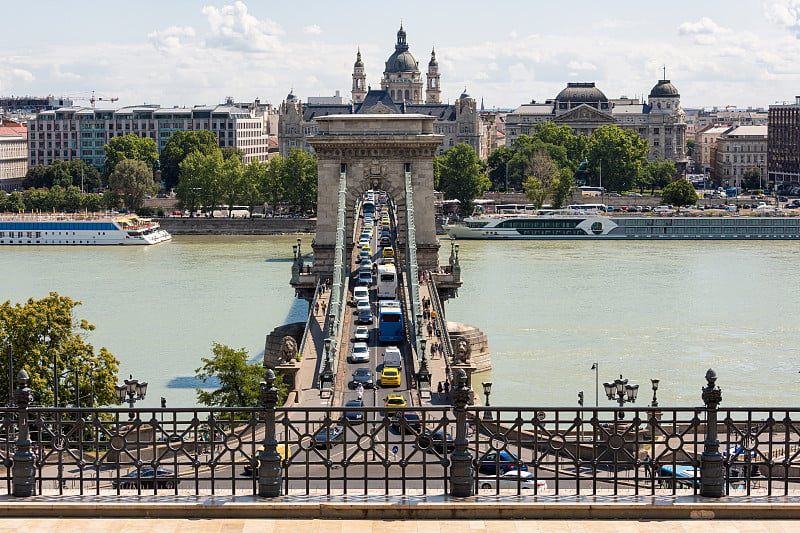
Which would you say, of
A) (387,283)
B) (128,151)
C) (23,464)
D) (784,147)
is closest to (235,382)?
(387,283)

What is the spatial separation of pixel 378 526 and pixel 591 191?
267 ft

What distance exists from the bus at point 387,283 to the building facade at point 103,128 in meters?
69.3

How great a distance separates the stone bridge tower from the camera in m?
42.1

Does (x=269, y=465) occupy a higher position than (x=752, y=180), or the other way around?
(x=752, y=180)

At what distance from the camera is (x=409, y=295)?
35.1 meters

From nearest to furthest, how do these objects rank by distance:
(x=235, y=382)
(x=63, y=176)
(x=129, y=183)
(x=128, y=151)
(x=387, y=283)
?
(x=235, y=382) < (x=387, y=283) < (x=129, y=183) < (x=63, y=176) < (x=128, y=151)

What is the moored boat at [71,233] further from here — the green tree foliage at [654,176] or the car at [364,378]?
the car at [364,378]

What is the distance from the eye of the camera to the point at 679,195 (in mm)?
84938

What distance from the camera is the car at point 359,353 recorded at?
2767 centimetres

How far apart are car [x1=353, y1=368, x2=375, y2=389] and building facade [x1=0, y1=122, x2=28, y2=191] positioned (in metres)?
81.3

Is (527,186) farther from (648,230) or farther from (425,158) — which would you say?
(425,158)

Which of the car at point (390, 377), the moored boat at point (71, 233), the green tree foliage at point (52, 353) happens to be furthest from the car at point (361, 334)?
the moored boat at point (71, 233)

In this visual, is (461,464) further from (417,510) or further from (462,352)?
(462,352)

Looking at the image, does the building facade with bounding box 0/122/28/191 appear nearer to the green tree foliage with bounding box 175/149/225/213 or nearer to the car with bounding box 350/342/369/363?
the green tree foliage with bounding box 175/149/225/213
